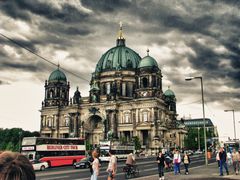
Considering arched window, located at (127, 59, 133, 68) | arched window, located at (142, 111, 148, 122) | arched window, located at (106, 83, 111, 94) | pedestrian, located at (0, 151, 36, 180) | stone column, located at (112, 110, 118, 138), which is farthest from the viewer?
arched window, located at (127, 59, 133, 68)

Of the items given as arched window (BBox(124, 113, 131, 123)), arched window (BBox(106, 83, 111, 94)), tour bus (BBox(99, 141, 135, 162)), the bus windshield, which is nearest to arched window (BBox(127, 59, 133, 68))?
arched window (BBox(106, 83, 111, 94))

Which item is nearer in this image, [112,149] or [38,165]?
[38,165]

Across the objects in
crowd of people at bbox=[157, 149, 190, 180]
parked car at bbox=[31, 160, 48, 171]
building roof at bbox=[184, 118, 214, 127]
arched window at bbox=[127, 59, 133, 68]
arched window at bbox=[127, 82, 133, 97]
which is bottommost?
parked car at bbox=[31, 160, 48, 171]

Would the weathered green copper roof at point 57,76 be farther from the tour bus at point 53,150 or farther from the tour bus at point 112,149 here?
the tour bus at point 53,150

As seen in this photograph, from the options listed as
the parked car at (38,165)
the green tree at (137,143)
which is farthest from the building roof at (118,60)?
the parked car at (38,165)

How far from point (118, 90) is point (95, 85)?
8.61 meters

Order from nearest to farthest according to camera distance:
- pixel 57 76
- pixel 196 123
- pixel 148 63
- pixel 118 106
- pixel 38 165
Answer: pixel 38 165
pixel 148 63
pixel 118 106
pixel 57 76
pixel 196 123

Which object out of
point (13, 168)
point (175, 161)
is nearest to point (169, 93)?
point (175, 161)

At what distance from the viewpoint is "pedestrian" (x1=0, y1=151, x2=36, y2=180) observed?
6.14 ft

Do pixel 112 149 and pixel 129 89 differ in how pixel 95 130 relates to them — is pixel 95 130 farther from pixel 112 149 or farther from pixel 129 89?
pixel 112 149

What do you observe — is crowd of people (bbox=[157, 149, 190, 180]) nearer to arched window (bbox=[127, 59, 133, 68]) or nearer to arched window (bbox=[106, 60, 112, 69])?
arched window (bbox=[127, 59, 133, 68])

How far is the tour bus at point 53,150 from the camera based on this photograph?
136 ft

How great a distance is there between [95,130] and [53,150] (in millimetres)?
51742

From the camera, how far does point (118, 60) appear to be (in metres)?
101
